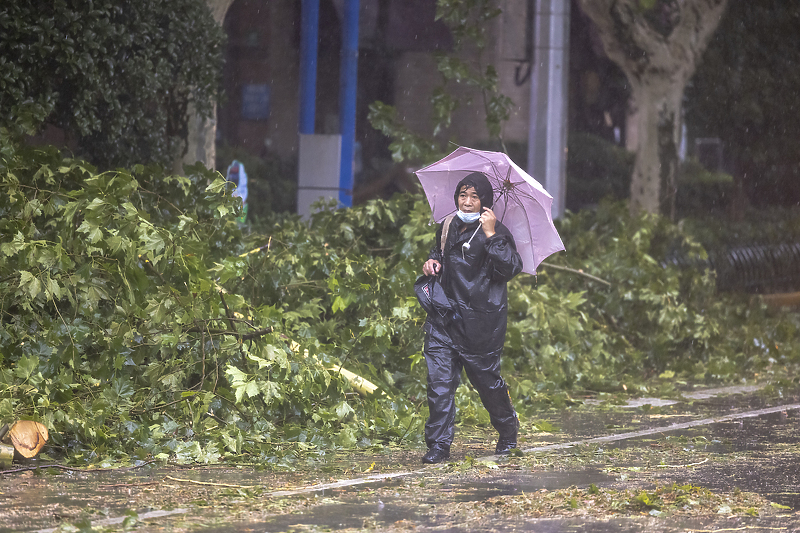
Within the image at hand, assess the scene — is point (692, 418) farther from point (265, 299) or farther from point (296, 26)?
point (296, 26)

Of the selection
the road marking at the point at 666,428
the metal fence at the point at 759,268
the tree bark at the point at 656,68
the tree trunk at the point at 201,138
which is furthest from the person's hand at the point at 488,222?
the metal fence at the point at 759,268

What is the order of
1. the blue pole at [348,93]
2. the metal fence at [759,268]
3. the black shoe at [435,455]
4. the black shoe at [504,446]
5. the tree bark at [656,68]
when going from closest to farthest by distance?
the black shoe at [435,455] < the black shoe at [504,446] < the blue pole at [348,93] < the tree bark at [656,68] < the metal fence at [759,268]

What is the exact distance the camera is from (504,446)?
24.7ft

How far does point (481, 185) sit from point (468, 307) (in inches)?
31.6

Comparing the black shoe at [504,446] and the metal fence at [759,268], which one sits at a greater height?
the metal fence at [759,268]

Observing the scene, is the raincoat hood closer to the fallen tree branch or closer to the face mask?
the face mask

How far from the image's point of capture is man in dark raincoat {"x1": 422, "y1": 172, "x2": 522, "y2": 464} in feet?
23.7

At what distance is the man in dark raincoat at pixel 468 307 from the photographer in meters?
7.21

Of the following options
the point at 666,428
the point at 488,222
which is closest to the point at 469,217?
the point at 488,222

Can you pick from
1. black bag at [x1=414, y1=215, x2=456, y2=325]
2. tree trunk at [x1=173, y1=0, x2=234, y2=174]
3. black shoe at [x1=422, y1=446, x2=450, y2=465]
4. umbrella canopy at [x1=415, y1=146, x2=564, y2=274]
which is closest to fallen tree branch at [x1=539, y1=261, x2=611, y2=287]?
tree trunk at [x1=173, y1=0, x2=234, y2=174]

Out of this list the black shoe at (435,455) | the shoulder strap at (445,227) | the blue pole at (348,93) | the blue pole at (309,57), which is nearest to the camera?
the black shoe at (435,455)

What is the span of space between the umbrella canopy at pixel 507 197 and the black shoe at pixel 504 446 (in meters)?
1.16

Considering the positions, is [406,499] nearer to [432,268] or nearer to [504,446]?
[504,446]

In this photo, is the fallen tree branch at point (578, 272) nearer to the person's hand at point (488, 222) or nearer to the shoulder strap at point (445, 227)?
the shoulder strap at point (445, 227)
